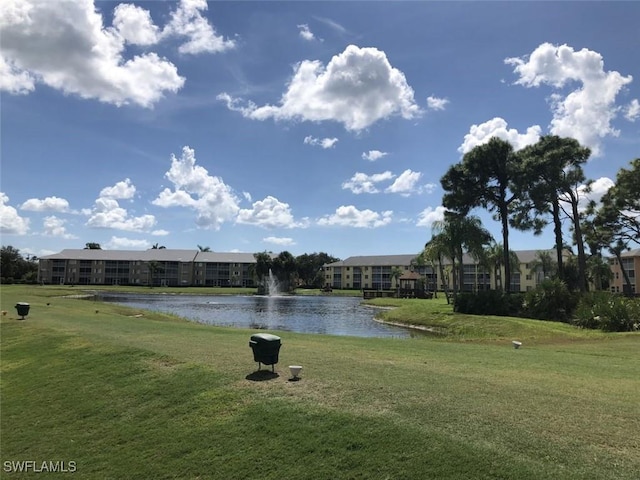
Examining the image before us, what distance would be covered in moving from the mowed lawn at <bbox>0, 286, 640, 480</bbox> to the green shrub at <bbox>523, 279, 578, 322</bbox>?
19509 mm

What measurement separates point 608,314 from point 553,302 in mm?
5737

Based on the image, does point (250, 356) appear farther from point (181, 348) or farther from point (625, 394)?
point (625, 394)

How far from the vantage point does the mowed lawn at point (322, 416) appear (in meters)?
5.79

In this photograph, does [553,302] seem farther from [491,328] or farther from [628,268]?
[628,268]

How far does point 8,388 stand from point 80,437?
16.4ft

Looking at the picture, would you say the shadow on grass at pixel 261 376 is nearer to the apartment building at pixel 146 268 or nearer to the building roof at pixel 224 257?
the apartment building at pixel 146 268

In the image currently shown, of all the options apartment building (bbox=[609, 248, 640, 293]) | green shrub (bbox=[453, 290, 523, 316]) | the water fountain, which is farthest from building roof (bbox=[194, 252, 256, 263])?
green shrub (bbox=[453, 290, 523, 316])

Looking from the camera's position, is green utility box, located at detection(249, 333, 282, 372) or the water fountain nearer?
green utility box, located at detection(249, 333, 282, 372)

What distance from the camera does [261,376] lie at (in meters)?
9.27

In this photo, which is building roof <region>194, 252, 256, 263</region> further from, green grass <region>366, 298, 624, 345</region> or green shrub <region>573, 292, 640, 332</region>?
green shrub <region>573, 292, 640, 332</region>

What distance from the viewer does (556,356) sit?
14.3m

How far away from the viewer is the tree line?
117 feet

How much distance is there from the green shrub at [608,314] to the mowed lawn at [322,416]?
46.1 feet

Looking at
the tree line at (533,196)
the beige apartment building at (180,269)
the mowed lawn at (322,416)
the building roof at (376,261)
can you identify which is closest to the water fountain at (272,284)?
the beige apartment building at (180,269)
